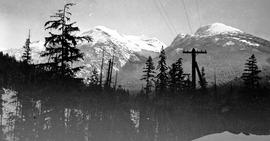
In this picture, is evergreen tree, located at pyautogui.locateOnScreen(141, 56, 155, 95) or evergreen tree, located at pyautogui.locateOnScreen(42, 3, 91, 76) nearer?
evergreen tree, located at pyautogui.locateOnScreen(42, 3, 91, 76)

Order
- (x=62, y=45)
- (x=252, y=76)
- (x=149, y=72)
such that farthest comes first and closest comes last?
(x=149, y=72)
(x=252, y=76)
(x=62, y=45)

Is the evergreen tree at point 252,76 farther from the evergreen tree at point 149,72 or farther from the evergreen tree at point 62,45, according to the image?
the evergreen tree at point 62,45

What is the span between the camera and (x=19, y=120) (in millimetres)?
39500

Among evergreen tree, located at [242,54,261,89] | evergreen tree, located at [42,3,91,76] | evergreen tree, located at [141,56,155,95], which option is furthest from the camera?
evergreen tree, located at [141,56,155,95]

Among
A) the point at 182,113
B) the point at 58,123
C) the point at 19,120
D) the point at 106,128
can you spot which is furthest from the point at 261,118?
the point at 19,120

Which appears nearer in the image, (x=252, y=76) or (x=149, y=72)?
(x=252, y=76)

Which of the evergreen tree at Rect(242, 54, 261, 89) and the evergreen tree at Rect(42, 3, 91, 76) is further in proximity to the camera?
the evergreen tree at Rect(242, 54, 261, 89)

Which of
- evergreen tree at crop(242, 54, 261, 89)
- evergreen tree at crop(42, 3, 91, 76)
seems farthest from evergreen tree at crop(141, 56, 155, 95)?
evergreen tree at crop(42, 3, 91, 76)

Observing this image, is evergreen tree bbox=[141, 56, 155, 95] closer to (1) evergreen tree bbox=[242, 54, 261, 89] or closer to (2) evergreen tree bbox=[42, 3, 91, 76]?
(1) evergreen tree bbox=[242, 54, 261, 89]

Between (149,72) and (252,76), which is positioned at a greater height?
(149,72)

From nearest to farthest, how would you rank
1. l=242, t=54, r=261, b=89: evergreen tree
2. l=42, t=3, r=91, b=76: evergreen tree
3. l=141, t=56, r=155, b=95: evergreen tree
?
1. l=42, t=3, r=91, b=76: evergreen tree
2. l=242, t=54, r=261, b=89: evergreen tree
3. l=141, t=56, r=155, b=95: evergreen tree

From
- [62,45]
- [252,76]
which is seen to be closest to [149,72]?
[252,76]

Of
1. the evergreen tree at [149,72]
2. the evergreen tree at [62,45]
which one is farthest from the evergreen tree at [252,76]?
the evergreen tree at [62,45]

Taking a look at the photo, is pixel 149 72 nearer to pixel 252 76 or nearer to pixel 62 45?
pixel 252 76
